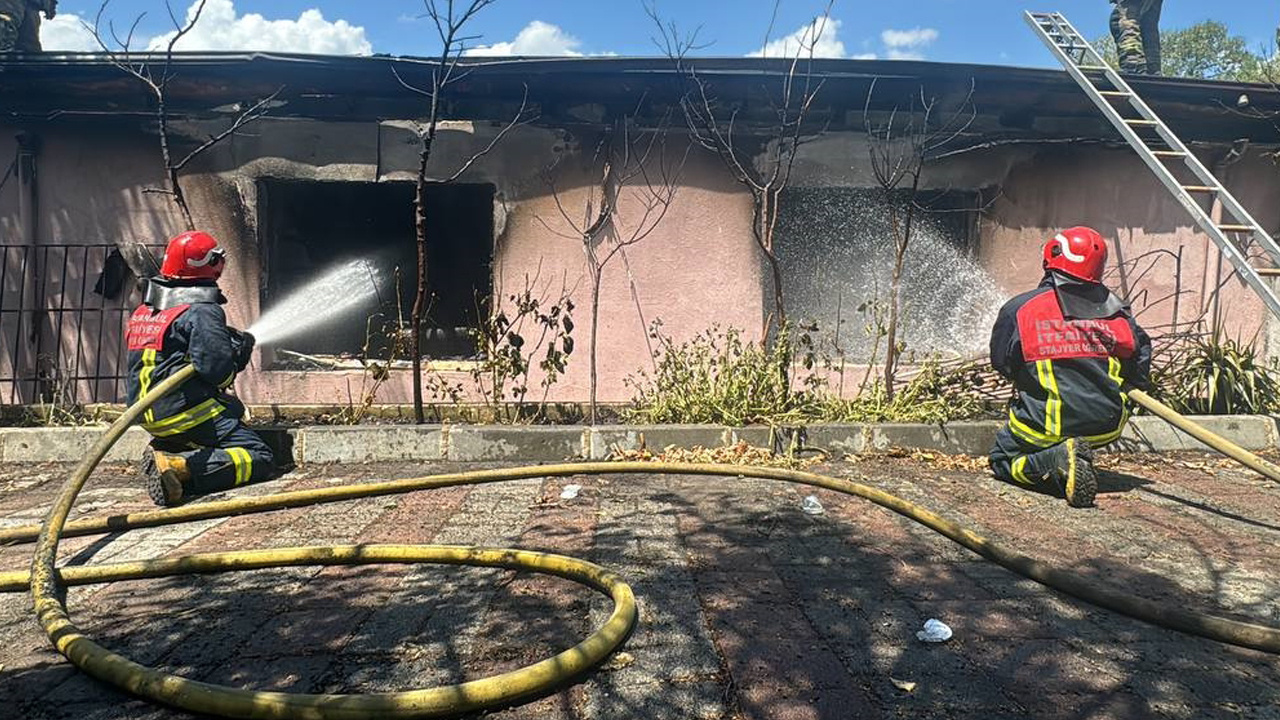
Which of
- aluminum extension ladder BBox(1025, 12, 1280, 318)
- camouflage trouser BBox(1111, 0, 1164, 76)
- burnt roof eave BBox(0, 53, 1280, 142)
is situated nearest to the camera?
aluminum extension ladder BBox(1025, 12, 1280, 318)

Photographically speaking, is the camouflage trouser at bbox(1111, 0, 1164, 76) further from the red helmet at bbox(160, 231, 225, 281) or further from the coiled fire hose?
the red helmet at bbox(160, 231, 225, 281)

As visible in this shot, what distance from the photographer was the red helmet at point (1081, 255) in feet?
14.3

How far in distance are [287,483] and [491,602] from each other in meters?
2.66

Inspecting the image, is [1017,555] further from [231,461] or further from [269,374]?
[269,374]

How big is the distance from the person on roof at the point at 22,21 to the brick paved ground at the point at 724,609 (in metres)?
6.85

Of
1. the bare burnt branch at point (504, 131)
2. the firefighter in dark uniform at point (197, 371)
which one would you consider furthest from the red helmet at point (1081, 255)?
the firefighter in dark uniform at point (197, 371)

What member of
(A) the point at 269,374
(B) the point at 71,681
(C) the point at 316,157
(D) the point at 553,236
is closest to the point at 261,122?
(C) the point at 316,157

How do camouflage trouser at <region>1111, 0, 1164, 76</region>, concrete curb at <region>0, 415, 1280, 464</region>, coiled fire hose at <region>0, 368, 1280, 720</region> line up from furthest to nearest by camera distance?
camouflage trouser at <region>1111, 0, 1164, 76</region> < concrete curb at <region>0, 415, 1280, 464</region> < coiled fire hose at <region>0, 368, 1280, 720</region>

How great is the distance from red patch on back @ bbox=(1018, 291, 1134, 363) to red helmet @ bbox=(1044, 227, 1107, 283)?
208mm

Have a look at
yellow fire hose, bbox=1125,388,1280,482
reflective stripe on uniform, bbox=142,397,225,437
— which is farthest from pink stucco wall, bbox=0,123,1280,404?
yellow fire hose, bbox=1125,388,1280,482

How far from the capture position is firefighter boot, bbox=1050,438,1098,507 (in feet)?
13.5

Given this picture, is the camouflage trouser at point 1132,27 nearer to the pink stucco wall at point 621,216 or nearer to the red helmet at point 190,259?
the pink stucco wall at point 621,216

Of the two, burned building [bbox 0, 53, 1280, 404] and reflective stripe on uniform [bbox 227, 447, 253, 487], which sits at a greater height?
burned building [bbox 0, 53, 1280, 404]

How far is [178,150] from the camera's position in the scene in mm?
6293
